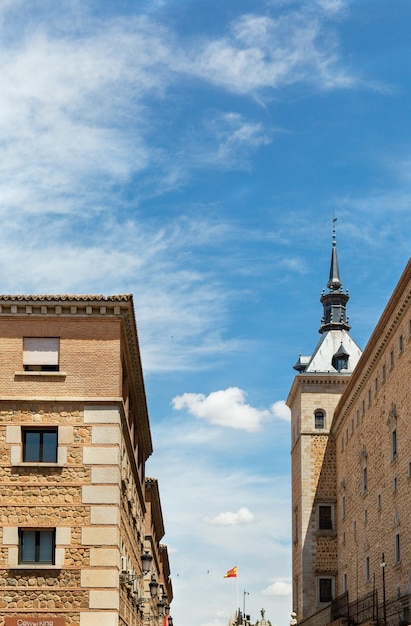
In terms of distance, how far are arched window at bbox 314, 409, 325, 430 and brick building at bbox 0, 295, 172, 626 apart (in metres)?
58.1

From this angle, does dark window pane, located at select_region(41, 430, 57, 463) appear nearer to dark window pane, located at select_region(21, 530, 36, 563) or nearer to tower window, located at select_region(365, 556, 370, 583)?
dark window pane, located at select_region(21, 530, 36, 563)

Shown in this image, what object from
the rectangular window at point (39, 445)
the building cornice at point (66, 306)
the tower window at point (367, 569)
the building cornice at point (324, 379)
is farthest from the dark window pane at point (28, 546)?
the building cornice at point (324, 379)

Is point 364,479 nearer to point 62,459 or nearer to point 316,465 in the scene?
point 316,465

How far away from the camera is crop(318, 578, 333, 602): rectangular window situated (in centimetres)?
8819

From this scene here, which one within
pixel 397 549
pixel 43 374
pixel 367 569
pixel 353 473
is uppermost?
pixel 353 473

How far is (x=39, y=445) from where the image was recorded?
3375 cm

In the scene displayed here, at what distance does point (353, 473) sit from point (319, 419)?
55.2 feet

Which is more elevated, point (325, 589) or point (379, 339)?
point (379, 339)

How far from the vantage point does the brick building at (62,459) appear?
32.1 metres

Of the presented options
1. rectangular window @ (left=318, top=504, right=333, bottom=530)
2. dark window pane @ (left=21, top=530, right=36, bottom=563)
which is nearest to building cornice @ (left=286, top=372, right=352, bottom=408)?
rectangular window @ (left=318, top=504, right=333, bottom=530)

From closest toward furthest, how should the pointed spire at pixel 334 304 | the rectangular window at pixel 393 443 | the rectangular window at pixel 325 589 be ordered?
Result: the rectangular window at pixel 393 443
the rectangular window at pixel 325 589
the pointed spire at pixel 334 304

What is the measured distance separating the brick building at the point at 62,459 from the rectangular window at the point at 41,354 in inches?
1.2

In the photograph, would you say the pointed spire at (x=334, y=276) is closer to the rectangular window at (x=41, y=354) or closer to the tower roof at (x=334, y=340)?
the tower roof at (x=334, y=340)

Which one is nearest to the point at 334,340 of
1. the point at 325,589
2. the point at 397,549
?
the point at 325,589
